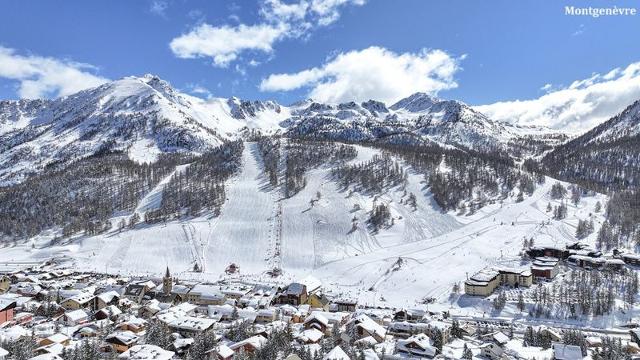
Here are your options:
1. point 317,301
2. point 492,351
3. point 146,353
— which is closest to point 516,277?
point 317,301

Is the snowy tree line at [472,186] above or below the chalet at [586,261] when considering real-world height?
above

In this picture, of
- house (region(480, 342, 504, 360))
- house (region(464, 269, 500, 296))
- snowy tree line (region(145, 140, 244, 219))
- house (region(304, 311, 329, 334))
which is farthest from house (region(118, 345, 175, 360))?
snowy tree line (region(145, 140, 244, 219))

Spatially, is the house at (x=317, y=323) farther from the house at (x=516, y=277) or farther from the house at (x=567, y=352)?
the house at (x=516, y=277)

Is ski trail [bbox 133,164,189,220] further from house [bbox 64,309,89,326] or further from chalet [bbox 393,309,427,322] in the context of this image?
chalet [bbox 393,309,427,322]

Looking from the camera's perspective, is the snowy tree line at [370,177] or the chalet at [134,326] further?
the snowy tree line at [370,177]

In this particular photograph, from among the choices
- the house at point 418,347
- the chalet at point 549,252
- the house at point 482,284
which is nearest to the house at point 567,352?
the house at point 418,347

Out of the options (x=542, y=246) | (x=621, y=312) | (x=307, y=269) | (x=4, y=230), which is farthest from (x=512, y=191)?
(x=4, y=230)

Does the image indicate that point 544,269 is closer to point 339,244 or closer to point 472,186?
point 339,244
